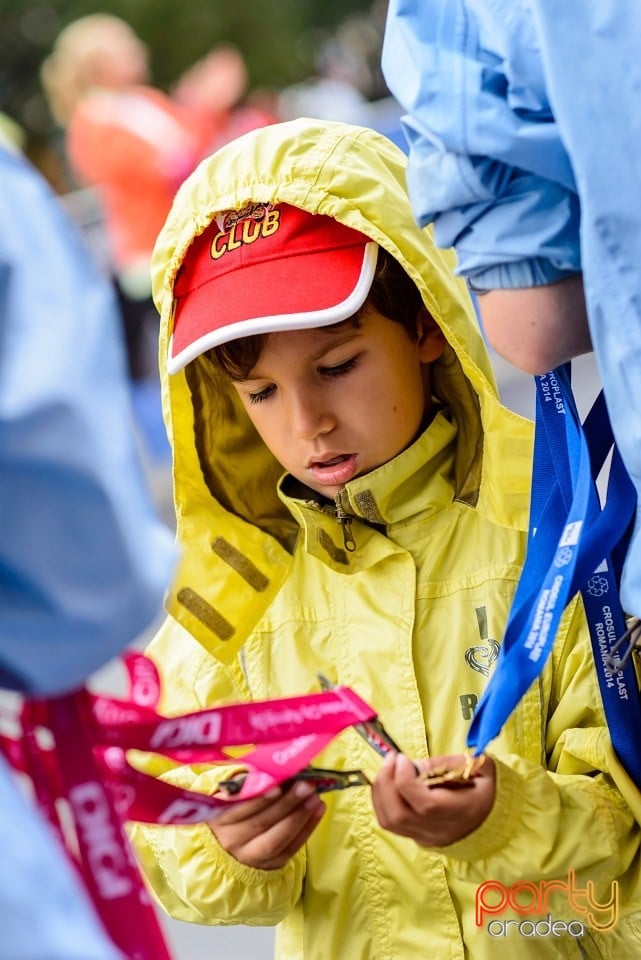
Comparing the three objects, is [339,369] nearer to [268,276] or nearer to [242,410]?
[268,276]

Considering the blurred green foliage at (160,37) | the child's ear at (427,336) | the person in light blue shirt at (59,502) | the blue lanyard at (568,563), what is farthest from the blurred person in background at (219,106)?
the person in light blue shirt at (59,502)

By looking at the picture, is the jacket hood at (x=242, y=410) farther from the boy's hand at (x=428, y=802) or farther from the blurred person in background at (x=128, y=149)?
the blurred person in background at (x=128, y=149)

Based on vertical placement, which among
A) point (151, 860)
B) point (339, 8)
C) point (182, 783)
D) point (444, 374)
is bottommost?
point (339, 8)

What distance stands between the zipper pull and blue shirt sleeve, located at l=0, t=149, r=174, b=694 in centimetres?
99

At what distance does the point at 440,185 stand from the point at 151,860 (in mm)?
1173

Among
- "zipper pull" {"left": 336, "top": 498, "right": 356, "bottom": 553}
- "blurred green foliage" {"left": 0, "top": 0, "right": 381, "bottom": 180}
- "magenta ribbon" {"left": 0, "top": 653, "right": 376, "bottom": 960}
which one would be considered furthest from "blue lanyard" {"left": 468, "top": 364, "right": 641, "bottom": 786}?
"blurred green foliage" {"left": 0, "top": 0, "right": 381, "bottom": 180}

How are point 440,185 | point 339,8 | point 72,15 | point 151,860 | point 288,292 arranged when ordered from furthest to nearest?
point 339,8 < point 72,15 < point 151,860 < point 288,292 < point 440,185

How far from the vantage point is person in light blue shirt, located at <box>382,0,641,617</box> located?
1.49 m

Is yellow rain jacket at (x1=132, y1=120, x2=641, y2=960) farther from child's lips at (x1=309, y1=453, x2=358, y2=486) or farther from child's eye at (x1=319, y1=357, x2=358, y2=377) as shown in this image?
child's eye at (x1=319, y1=357, x2=358, y2=377)

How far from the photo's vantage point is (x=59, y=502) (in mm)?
1188

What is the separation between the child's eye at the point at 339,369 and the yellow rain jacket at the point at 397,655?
0.48 ft

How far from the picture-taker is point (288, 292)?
6.87 feet

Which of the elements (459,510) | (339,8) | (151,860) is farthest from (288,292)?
(339,8)

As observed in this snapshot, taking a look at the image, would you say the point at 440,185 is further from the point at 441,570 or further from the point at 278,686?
the point at 278,686
